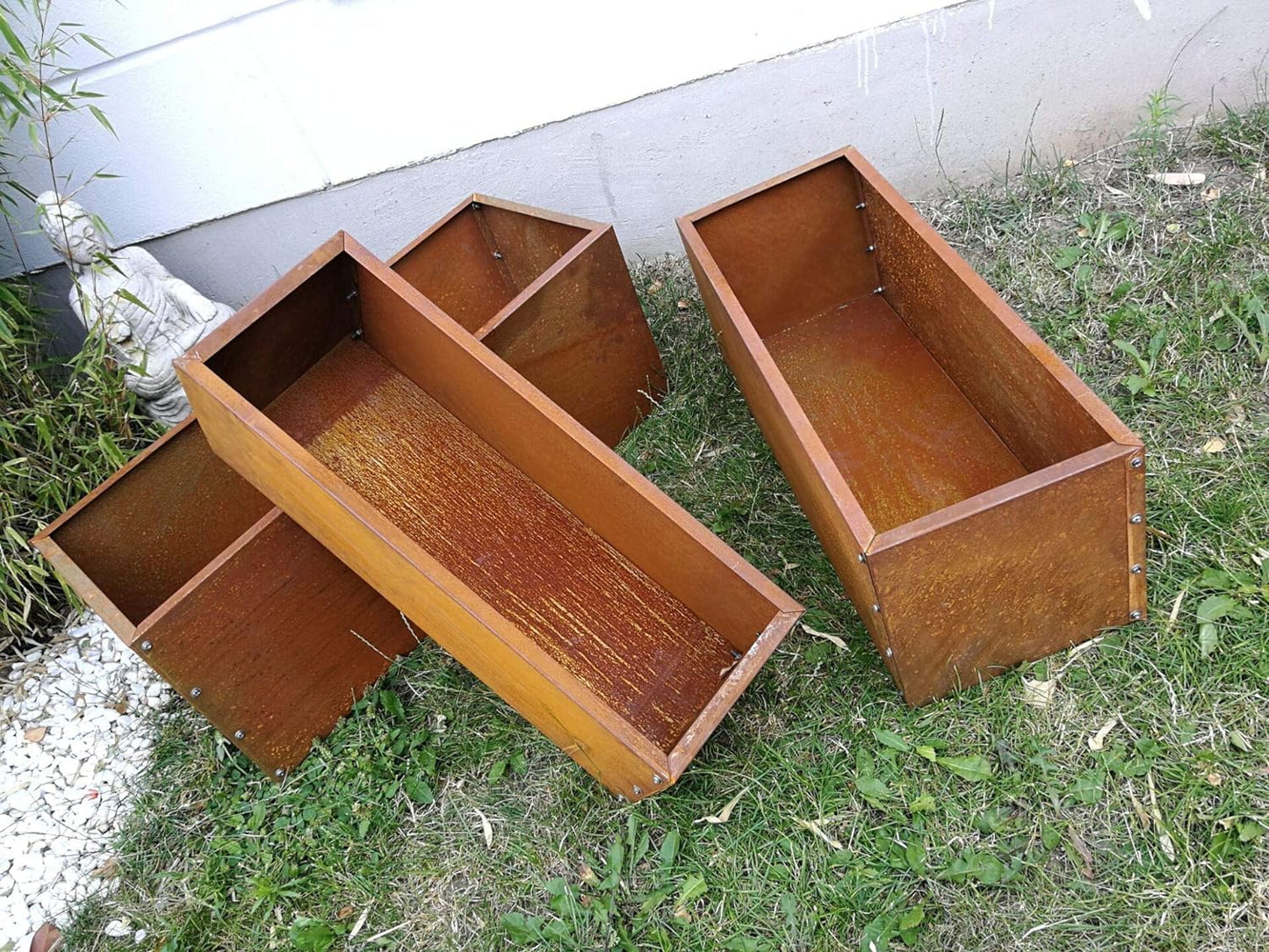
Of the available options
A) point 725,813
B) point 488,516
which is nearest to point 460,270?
point 488,516

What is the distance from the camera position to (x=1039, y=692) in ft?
7.97

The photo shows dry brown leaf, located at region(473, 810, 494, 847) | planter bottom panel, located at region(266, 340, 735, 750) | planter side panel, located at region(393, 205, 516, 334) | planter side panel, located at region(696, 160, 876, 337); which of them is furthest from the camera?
planter side panel, located at region(393, 205, 516, 334)

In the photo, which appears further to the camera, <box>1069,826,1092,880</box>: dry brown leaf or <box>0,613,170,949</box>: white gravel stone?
<box>0,613,170,949</box>: white gravel stone

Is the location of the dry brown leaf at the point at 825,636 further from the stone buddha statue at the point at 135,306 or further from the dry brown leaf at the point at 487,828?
the stone buddha statue at the point at 135,306

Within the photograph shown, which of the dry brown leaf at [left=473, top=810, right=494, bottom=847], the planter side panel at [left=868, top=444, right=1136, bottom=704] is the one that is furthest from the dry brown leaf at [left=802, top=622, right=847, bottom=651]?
the dry brown leaf at [left=473, top=810, right=494, bottom=847]

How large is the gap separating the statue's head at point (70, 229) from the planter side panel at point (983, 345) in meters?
2.39

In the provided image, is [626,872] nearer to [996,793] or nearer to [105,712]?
[996,793]

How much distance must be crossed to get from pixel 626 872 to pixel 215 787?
1.18m

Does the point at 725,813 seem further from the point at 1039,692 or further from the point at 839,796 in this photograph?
the point at 1039,692

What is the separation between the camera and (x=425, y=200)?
3.90m

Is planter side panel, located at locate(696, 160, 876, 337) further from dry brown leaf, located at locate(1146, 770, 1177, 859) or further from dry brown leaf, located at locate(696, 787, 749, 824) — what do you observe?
dry brown leaf, located at locate(1146, 770, 1177, 859)

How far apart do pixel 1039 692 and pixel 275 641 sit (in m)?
1.81

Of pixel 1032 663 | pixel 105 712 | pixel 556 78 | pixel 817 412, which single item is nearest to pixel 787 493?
pixel 817 412

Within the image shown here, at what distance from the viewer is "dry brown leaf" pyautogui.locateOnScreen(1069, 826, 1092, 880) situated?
2164mm
